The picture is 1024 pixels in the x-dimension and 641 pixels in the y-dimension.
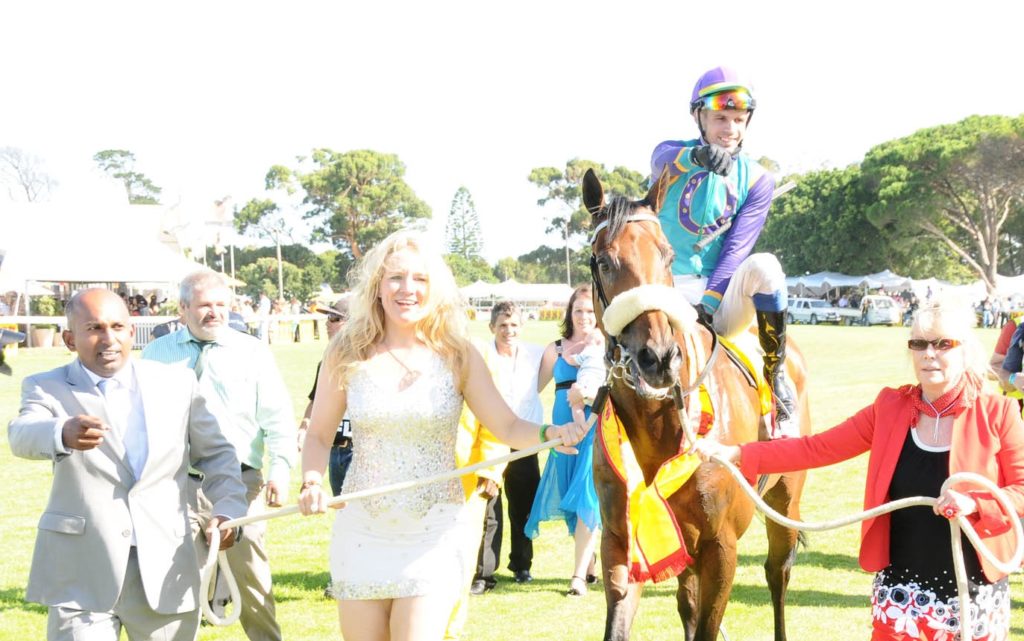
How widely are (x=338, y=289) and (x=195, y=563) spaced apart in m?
62.7

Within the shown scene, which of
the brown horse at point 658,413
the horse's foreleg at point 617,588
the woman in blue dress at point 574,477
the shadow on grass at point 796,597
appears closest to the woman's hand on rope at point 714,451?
the brown horse at point 658,413

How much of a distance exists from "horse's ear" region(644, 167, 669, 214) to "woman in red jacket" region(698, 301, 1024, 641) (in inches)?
53.8

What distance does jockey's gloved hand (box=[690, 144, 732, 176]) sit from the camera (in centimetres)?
493

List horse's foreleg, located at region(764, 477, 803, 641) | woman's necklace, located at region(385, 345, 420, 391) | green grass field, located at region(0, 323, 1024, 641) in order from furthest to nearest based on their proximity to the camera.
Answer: green grass field, located at region(0, 323, 1024, 641) → horse's foreleg, located at region(764, 477, 803, 641) → woman's necklace, located at region(385, 345, 420, 391)

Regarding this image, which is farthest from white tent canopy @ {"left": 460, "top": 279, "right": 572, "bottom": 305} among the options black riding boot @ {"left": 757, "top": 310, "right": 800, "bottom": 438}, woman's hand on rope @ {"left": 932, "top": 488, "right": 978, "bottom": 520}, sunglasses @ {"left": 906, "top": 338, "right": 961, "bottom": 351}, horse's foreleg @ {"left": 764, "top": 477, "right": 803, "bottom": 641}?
woman's hand on rope @ {"left": 932, "top": 488, "right": 978, "bottom": 520}

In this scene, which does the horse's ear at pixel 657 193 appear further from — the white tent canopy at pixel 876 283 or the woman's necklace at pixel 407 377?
the white tent canopy at pixel 876 283

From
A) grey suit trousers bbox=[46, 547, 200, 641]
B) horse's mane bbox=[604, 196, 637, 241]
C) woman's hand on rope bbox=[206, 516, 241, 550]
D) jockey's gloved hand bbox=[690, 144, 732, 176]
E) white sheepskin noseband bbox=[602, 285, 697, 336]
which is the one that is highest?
jockey's gloved hand bbox=[690, 144, 732, 176]

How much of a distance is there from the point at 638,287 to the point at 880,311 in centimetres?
4969

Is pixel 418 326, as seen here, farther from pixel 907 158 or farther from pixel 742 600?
pixel 907 158

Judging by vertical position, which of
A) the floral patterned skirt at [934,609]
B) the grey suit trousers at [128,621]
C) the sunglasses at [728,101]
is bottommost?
the grey suit trousers at [128,621]

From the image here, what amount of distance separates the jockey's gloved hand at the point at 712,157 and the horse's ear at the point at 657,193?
531 millimetres

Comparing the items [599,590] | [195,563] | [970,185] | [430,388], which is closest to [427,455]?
[430,388]

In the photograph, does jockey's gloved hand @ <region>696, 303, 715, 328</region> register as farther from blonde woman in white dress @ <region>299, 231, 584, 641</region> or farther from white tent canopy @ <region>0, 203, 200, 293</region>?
white tent canopy @ <region>0, 203, 200, 293</region>

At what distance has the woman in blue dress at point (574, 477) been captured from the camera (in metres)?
Result: 7.03
